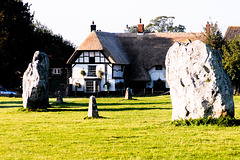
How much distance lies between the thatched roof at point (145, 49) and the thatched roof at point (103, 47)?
5.61ft

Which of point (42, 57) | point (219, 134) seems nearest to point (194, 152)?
point (219, 134)

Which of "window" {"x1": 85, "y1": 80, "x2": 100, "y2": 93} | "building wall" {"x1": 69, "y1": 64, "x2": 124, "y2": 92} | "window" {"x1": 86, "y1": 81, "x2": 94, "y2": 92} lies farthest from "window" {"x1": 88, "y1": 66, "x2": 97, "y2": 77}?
"window" {"x1": 86, "y1": 81, "x2": 94, "y2": 92}

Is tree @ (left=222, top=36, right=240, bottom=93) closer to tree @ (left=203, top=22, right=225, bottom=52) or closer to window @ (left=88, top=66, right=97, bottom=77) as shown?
tree @ (left=203, top=22, right=225, bottom=52)

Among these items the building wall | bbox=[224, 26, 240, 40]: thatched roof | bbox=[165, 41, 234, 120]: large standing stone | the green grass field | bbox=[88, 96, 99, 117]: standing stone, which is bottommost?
the green grass field

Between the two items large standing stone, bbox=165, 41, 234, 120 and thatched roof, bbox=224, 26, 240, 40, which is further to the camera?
thatched roof, bbox=224, 26, 240, 40

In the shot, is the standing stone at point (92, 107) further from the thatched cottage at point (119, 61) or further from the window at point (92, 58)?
the window at point (92, 58)

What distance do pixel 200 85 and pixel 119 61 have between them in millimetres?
41304

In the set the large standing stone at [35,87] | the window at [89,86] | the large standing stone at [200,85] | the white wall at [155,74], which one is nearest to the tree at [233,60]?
the white wall at [155,74]

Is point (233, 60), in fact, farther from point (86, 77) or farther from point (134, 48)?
point (134, 48)

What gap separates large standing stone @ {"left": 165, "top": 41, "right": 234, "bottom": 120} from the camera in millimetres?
16109

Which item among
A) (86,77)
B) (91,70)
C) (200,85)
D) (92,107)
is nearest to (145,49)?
(91,70)

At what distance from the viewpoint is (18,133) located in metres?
15.9

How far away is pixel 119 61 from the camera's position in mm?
57469

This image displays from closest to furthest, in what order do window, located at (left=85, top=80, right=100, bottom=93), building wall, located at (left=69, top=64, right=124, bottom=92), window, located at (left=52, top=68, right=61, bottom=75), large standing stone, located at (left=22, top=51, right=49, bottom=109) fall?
1. large standing stone, located at (left=22, top=51, right=49, bottom=109)
2. window, located at (left=85, top=80, right=100, bottom=93)
3. building wall, located at (left=69, top=64, right=124, bottom=92)
4. window, located at (left=52, top=68, right=61, bottom=75)
